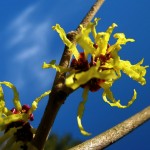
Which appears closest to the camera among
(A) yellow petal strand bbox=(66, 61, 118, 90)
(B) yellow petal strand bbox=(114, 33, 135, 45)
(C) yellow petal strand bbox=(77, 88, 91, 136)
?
(A) yellow petal strand bbox=(66, 61, 118, 90)

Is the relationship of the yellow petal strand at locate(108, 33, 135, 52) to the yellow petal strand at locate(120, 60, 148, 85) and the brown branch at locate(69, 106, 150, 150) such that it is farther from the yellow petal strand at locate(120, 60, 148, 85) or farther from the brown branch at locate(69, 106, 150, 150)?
the brown branch at locate(69, 106, 150, 150)

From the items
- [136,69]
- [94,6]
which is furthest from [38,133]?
[94,6]

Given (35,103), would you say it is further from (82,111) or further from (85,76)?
(85,76)

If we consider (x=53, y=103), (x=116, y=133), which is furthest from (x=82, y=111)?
(x=116, y=133)

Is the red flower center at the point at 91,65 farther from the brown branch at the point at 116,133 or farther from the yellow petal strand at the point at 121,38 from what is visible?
the brown branch at the point at 116,133

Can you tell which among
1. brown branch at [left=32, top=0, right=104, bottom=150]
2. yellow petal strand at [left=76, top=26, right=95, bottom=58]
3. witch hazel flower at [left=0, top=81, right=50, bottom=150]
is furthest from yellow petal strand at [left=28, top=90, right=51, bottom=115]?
yellow petal strand at [left=76, top=26, right=95, bottom=58]

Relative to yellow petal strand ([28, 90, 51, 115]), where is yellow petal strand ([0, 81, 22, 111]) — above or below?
above

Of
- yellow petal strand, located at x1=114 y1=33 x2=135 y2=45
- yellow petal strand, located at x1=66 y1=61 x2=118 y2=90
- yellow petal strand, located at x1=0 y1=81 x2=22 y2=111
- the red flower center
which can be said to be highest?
yellow petal strand, located at x1=0 y1=81 x2=22 y2=111
